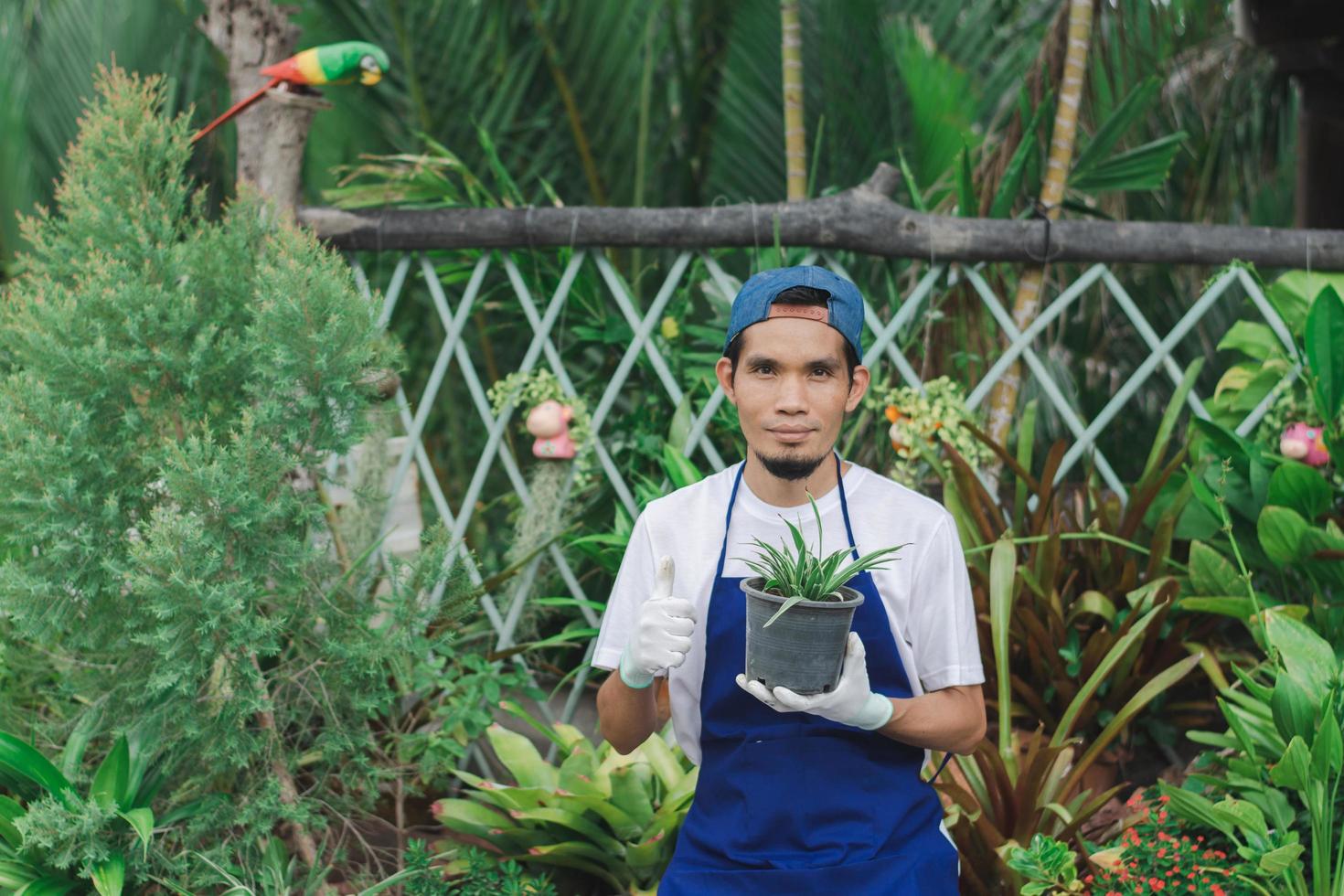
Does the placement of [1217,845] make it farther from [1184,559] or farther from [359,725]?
[359,725]

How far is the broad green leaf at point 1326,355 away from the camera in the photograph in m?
2.58

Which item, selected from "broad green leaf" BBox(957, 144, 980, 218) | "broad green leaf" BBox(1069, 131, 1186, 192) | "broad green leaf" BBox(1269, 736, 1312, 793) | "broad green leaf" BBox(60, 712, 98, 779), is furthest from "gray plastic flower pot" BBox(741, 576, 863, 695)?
"broad green leaf" BBox(1069, 131, 1186, 192)

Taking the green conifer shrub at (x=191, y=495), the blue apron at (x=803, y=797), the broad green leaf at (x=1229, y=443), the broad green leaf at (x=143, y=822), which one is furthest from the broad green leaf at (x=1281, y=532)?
the broad green leaf at (x=143, y=822)

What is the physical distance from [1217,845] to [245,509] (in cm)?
192

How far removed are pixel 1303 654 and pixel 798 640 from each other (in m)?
1.18

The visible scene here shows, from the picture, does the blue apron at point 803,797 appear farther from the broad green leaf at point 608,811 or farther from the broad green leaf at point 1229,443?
the broad green leaf at point 1229,443

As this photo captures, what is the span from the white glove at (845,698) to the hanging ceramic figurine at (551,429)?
1422 millimetres

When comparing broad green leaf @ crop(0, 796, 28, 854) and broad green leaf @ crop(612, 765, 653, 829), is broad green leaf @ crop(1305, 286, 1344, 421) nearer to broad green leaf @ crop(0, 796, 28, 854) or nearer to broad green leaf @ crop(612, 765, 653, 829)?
broad green leaf @ crop(612, 765, 653, 829)

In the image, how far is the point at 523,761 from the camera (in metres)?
2.58

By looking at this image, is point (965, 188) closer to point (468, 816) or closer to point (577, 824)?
point (577, 824)

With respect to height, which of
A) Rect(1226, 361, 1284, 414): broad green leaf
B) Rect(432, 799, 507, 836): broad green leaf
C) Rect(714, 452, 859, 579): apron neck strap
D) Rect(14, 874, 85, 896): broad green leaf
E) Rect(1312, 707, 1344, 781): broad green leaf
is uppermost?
Rect(714, 452, 859, 579): apron neck strap

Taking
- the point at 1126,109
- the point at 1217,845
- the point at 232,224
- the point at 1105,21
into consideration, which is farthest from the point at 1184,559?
the point at 1105,21

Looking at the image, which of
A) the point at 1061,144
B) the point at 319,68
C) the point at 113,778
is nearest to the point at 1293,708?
the point at 1061,144

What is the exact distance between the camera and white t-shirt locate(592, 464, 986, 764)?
1.79m
